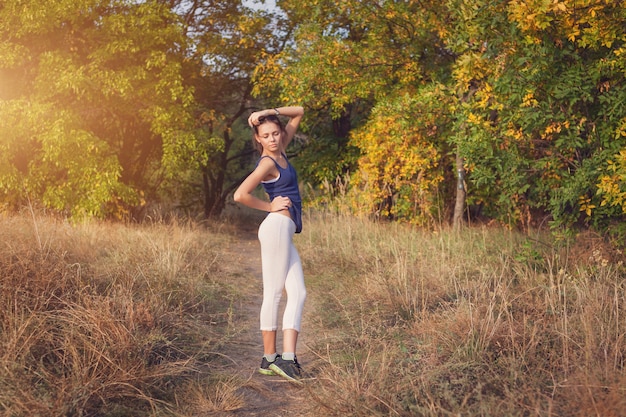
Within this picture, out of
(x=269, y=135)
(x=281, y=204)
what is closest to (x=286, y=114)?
(x=269, y=135)

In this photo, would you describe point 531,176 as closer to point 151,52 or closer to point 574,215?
point 574,215

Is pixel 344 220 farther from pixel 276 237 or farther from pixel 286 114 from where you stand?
pixel 276 237

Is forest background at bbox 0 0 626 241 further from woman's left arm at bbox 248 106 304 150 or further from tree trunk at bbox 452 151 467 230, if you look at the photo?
woman's left arm at bbox 248 106 304 150

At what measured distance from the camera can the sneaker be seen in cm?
446

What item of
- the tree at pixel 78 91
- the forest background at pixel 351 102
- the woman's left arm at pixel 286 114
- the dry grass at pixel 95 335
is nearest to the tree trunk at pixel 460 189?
the forest background at pixel 351 102

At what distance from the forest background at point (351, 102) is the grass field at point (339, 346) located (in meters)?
1.51

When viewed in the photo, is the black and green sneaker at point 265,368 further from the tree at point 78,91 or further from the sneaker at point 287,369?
the tree at point 78,91

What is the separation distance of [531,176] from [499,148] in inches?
19.8

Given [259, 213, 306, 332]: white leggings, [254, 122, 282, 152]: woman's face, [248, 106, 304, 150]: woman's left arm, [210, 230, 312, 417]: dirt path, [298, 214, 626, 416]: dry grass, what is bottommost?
[210, 230, 312, 417]: dirt path

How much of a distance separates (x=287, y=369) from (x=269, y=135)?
165 centimetres

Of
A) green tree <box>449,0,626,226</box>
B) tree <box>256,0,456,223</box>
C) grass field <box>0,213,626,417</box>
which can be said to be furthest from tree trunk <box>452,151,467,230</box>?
grass field <box>0,213,626,417</box>

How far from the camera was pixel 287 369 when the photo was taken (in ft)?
14.7

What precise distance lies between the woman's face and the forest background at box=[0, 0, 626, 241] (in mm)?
2887

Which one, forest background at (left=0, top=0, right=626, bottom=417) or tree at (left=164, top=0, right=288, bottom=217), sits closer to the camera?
forest background at (left=0, top=0, right=626, bottom=417)
